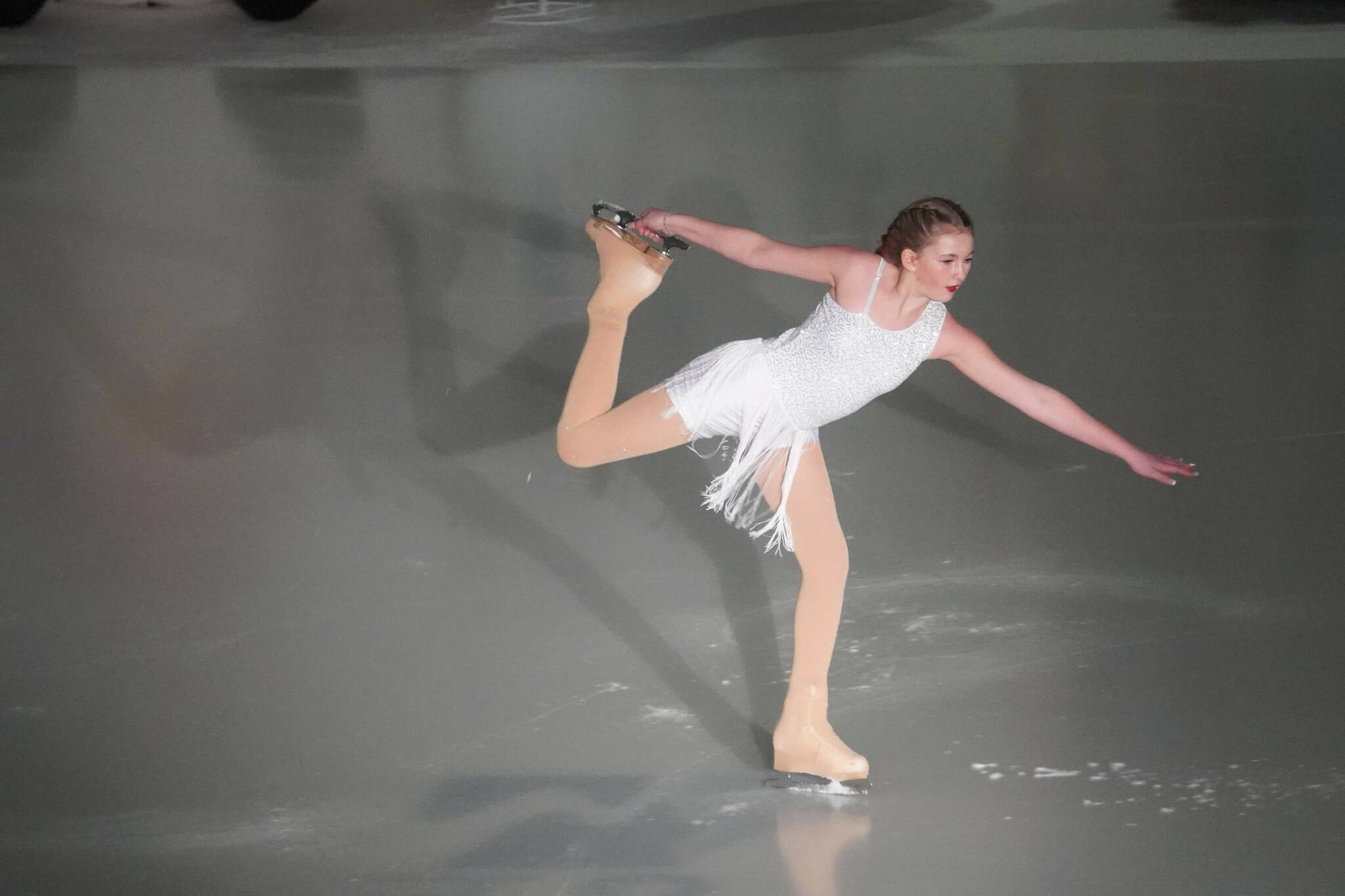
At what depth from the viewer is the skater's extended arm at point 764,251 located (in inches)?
112

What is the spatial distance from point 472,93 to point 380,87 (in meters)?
0.66

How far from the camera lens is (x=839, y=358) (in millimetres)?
2869

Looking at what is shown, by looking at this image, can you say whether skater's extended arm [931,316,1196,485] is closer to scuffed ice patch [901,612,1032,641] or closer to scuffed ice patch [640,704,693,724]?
scuffed ice patch [901,612,1032,641]

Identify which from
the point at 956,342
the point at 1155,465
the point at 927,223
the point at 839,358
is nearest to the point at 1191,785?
the point at 1155,465

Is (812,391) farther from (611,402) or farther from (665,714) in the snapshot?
(665,714)

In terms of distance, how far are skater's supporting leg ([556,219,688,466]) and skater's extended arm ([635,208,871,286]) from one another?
0.67 feet

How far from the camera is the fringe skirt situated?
2.97 metres

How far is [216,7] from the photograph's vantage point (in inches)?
468

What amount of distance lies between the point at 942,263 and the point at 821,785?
114 cm

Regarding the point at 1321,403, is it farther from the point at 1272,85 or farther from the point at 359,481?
→ the point at 1272,85

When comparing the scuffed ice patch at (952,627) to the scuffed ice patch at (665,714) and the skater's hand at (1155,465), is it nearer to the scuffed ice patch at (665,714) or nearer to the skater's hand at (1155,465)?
the scuffed ice patch at (665,714)

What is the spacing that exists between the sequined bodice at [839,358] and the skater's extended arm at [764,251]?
0.06m

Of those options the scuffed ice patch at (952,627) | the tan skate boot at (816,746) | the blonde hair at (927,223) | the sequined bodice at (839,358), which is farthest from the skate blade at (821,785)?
the blonde hair at (927,223)

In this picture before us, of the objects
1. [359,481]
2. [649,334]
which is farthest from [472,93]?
[359,481]
